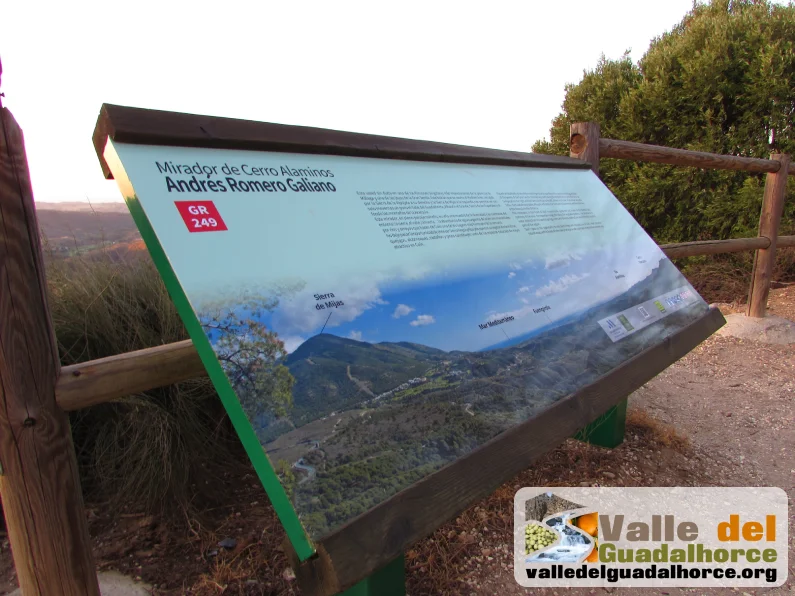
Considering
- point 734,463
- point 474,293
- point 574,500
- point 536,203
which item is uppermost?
point 536,203

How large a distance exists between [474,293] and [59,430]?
39.0 inches


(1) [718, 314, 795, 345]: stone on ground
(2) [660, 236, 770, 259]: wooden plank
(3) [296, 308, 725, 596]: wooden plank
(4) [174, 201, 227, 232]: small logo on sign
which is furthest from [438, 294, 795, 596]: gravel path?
(4) [174, 201, 227, 232]: small logo on sign

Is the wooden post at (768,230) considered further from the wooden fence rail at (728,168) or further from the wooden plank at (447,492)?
the wooden plank at (447,492)

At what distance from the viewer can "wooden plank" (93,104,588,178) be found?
36.7 inches

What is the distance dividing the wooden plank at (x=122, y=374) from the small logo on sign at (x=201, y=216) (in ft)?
1.47

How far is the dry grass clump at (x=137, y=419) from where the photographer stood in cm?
192

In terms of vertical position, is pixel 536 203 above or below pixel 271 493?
above

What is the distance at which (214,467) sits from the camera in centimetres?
215

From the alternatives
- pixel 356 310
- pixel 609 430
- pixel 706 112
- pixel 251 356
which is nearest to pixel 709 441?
pixel 609 430

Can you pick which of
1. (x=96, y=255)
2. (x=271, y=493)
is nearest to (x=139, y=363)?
(x=271, y=493)

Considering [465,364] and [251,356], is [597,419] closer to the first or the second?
[465,364]

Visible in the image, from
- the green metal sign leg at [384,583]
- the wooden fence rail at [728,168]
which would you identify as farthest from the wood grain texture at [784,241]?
the green metal sign leg at [384,583]

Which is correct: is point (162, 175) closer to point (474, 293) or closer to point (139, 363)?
point (139, 363)

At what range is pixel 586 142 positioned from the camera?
2646mm
